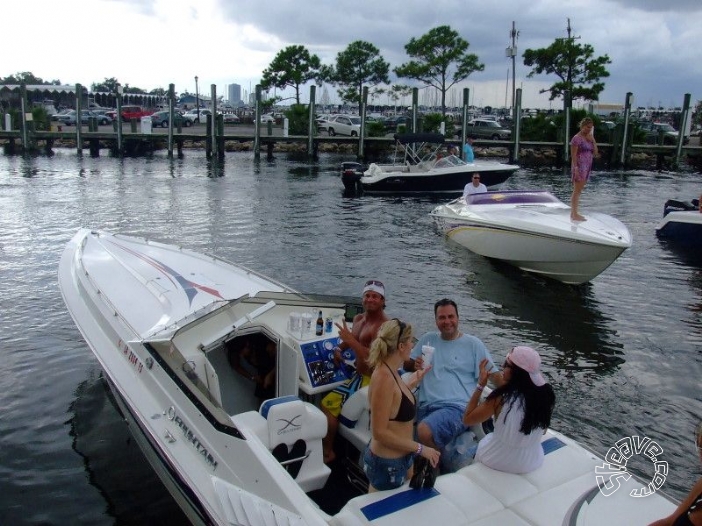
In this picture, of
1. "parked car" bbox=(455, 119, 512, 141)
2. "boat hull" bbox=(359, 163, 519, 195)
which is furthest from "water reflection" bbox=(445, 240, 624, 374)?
"parked car" bbox=(455, 119, 512, 141)

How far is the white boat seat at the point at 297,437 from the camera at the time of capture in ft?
14.3

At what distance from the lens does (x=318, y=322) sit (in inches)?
228

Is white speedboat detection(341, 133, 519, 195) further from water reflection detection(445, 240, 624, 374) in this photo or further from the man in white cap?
the man in white cap

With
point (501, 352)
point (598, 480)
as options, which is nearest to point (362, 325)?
point (598, 480)

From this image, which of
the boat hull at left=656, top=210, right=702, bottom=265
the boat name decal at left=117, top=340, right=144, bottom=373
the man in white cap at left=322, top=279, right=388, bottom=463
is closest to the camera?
the man in white cap at left=322, top=279, right=388, bottom=463

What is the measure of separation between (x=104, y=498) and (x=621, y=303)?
8564 mm

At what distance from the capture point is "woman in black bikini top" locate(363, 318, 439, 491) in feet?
12.0

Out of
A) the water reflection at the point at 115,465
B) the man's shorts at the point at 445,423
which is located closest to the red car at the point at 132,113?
the water reflection at the point at 115,465

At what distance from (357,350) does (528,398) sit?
178 cm

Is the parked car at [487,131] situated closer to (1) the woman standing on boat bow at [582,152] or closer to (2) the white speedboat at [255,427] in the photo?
(1) the woman standing on boat bow at [582,152]

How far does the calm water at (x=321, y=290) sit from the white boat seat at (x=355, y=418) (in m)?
1.62

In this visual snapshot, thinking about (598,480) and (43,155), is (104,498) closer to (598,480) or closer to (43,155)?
(598,480)

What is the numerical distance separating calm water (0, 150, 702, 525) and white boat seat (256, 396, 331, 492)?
146cm

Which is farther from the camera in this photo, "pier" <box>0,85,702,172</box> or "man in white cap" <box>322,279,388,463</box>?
"pier" <box>0,85,702,172</box>
